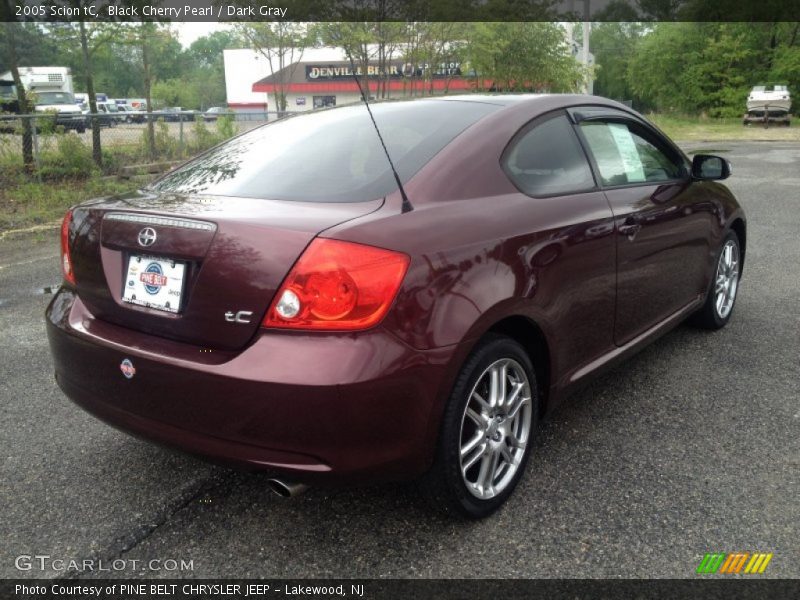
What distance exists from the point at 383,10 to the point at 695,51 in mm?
33624

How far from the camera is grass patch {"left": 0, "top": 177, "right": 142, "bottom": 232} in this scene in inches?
368

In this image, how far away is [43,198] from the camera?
33.9 feet

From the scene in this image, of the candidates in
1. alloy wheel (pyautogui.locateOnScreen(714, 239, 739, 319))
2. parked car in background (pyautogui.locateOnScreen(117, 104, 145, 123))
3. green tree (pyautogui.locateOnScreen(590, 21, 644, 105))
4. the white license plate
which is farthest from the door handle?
green tree (pyautogui.locateOnScreen(590, 21, 644, 105))

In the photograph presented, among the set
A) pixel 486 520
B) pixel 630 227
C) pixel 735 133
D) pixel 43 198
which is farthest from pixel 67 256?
pixel 735 133

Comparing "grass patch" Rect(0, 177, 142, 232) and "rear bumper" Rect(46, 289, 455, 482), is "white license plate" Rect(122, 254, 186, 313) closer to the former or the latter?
"rear bumper" Rect(46, 289, 455, 482)

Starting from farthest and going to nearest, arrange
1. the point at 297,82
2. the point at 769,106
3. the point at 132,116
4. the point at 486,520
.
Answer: the point at 297,82 < the point at 769,106 < the point at 132,116 < the point at 486,520

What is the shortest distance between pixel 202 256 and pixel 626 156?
228 centimetres

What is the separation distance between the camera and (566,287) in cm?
273

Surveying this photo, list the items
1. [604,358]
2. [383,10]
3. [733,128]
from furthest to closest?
[733,128] < [383,10] < [604,358]

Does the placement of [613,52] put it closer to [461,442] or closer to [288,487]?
[461,442]

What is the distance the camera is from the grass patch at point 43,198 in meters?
9.34

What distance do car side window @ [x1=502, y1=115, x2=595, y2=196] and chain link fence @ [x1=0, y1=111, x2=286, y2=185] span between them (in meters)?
7.74

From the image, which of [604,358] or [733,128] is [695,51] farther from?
[604,358]

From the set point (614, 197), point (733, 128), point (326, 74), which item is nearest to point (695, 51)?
point (733, 128)
